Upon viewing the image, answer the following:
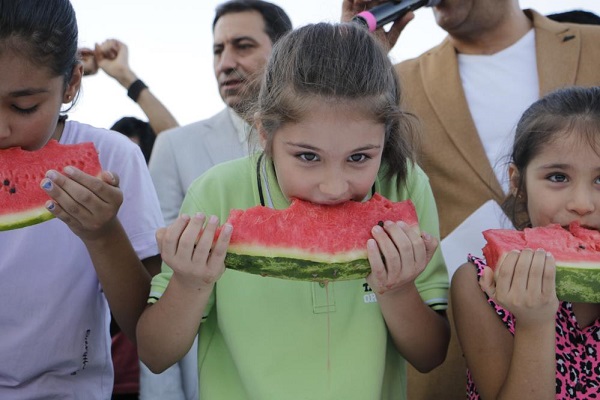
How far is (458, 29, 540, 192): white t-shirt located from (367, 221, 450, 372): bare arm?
143 cm

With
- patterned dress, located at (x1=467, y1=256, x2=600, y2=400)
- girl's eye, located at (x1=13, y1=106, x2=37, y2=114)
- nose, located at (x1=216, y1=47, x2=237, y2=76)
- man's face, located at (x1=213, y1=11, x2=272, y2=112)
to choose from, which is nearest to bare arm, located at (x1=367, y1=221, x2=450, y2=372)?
patterned dress, located at (x1=467, y1=256, x2=600, y2=400)

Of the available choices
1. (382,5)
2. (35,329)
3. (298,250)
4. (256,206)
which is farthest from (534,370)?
(382,5)

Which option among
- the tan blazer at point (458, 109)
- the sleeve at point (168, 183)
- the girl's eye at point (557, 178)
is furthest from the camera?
the sleeve at point (168, 183)

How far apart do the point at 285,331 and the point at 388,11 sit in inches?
73.2

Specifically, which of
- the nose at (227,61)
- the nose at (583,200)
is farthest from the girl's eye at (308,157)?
the nose at (227,61)

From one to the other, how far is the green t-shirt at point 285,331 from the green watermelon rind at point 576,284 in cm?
43

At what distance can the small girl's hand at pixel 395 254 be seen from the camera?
228 cm

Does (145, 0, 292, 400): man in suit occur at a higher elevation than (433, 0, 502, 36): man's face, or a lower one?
lower

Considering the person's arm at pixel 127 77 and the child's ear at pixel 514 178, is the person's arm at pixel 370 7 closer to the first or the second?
the child's ear at pixel 514 178

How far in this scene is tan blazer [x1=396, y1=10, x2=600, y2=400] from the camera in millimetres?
3711

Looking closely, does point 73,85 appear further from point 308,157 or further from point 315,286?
point 315,286

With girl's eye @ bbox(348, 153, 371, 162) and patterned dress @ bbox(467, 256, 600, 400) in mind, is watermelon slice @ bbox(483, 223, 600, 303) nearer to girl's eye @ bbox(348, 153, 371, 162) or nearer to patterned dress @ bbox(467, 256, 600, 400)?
patterned dress @ bbox(467, 256, 600, 400)

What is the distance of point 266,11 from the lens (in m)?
5.14

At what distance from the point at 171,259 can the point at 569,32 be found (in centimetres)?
277
